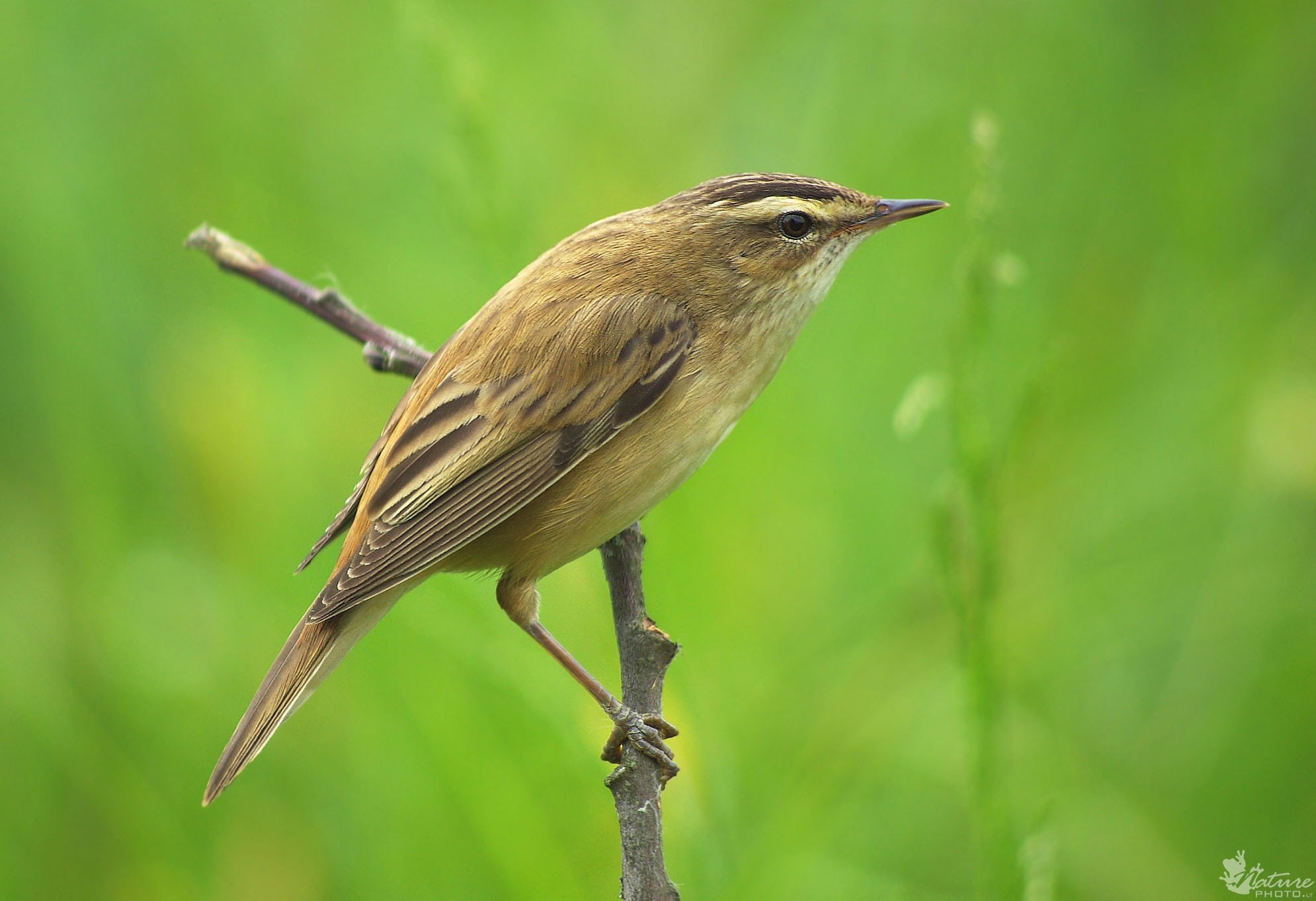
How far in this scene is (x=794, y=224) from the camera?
423 cm

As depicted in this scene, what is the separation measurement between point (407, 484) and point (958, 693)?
198 centimetres

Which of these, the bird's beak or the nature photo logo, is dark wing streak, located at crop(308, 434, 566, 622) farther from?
the nature photo logo

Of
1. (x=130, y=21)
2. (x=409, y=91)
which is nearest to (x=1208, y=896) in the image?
(x=409, y=91)

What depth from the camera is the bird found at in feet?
12.7

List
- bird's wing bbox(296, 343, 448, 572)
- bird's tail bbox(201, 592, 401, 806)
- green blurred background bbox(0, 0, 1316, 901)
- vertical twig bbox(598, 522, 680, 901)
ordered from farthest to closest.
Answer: green blurred background bbox(0, 0, 1316, 901), bird's wing bbox(296, 343, 448, 572), bird's tail bbox(201, 592, 401, 806), vertical twig bbox(598, 522, 680, 901)

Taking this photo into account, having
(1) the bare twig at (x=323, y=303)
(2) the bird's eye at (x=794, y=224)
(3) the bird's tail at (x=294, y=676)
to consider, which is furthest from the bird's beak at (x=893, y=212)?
(3) the bird's tail at (x=294, y=676)

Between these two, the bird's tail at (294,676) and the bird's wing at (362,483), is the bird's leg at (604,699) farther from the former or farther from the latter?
the bird's wing at (362,483)

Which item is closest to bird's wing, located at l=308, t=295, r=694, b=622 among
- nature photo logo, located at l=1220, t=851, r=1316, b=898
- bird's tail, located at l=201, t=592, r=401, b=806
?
bird's tail, located at l=201, t=592, r=401, b=806

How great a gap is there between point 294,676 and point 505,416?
3.08ft

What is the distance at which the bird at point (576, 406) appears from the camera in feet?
12.7

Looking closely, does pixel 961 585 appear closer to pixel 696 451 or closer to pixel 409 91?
pixel 696 451

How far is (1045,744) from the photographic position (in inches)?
188

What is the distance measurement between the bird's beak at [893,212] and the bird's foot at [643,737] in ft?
5.33

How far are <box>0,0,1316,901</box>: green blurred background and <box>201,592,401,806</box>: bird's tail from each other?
16.2 inches
